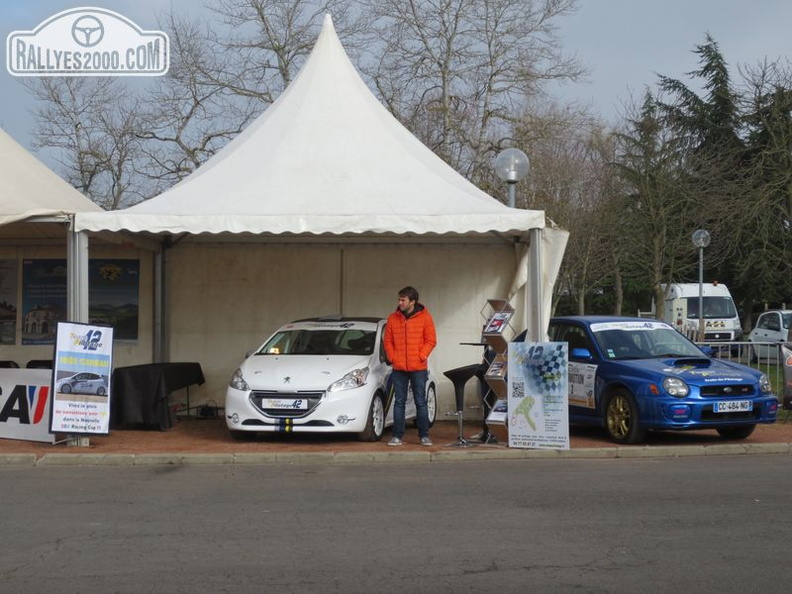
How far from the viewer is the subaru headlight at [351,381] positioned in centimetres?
1266

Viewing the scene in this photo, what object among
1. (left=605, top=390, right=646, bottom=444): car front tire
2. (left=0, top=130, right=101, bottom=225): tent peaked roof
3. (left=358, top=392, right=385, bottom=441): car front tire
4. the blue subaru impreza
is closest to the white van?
the blue subaru impreza

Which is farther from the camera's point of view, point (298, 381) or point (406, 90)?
point (406, 90)

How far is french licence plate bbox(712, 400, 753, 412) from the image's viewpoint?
12477mm

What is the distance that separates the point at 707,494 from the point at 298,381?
5.39m

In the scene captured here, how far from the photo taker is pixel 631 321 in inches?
559

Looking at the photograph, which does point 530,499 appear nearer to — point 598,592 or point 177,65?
point 598,592

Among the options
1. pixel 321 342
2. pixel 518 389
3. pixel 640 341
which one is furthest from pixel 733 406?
pixel 321 342

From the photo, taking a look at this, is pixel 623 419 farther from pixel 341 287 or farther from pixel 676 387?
pixel 341 287

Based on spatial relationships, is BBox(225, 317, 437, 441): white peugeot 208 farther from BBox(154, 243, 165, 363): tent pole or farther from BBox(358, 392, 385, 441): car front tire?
BBox(154, 243, 165, 363): tent pole

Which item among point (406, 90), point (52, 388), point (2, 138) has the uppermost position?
point (406, 90)

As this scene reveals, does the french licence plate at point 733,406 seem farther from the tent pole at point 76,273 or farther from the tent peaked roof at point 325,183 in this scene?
the tent pole at point 76,273

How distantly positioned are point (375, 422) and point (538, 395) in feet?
7.22

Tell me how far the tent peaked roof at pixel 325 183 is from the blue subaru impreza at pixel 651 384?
214 centimetres

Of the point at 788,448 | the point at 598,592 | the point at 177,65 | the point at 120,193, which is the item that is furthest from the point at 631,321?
the point at 120,193
